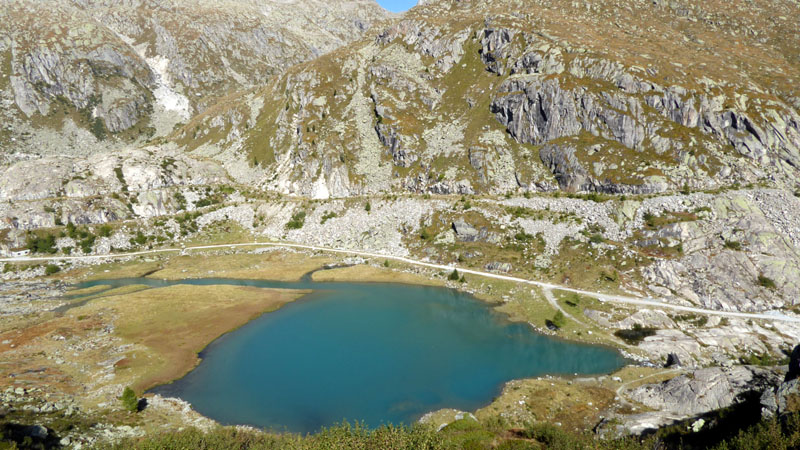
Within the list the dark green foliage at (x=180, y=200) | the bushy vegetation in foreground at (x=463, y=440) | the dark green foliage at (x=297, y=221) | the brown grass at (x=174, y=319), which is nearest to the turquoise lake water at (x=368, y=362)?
the brown grass at (x=174, y=319)

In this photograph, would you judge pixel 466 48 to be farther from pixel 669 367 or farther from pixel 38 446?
pixel 38 446

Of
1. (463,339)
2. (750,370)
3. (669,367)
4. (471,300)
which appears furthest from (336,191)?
(750,370)

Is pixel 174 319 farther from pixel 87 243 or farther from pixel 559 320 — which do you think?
pixel 559 320

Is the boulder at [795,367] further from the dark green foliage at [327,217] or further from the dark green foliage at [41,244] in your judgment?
the dark green foliage at [41,244]

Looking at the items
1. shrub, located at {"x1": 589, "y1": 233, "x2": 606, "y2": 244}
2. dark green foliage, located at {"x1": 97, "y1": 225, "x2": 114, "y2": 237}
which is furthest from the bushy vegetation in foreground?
dark green foliage, located at {"x1": 97, "y1": 225, "x2": 114, "y2": 237}

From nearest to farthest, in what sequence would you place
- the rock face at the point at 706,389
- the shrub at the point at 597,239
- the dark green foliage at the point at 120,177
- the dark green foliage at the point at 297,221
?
the rock face at the point at 706,389
the shrub at the point at 597,239
the dark green foliage at the point at 297,221
the dark green foliage at the point at 120,177

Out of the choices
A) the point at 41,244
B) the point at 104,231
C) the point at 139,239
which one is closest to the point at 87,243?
the point at 104,231

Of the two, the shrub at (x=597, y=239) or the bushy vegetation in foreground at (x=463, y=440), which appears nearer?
the bushy vegetation in foreground at (x=463, y=440)
